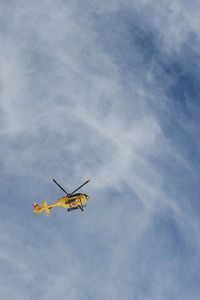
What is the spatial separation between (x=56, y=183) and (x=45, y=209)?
19.2 metres

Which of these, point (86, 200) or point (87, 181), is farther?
point (86, 200)

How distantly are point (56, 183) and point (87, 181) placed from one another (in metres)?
8.14

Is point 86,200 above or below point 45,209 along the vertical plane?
below

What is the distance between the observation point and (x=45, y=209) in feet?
447

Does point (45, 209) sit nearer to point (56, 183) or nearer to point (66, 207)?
point (66, 207)

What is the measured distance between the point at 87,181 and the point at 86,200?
11.1 m

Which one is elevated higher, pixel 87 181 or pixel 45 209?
pixel 45 209

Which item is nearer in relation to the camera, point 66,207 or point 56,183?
point 56,183

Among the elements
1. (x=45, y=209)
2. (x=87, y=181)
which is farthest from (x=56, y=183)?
(x=45, y=209)

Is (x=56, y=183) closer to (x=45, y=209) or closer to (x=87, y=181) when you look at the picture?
(x=87, y=181)

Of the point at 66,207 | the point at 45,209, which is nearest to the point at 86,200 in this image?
the point at 66,207

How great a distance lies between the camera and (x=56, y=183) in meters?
120

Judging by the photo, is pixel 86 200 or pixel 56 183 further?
pixel 86 200

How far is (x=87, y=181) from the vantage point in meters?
119
